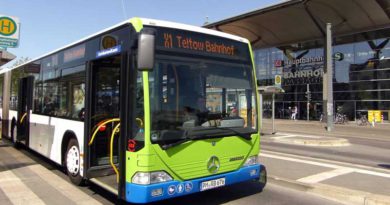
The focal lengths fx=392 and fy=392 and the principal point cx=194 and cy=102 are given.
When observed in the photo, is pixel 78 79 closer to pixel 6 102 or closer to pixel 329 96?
pixel 6 102

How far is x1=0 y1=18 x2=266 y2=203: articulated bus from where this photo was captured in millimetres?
5172

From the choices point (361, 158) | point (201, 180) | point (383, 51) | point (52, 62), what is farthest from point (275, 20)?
point (201, 180)

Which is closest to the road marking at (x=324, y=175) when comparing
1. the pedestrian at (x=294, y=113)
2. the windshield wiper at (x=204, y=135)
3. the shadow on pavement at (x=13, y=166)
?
the windshield wiper at (x=204, y=135)

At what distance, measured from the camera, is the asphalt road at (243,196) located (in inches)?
254

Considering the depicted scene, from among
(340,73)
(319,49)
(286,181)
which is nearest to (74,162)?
(286,181)

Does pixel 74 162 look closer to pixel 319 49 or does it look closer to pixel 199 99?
pixel 199 99

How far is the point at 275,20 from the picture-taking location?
3338 cm

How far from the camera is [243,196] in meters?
6.80

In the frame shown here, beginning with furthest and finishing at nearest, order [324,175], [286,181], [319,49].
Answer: [319,49]
[324,175]
[286,181]

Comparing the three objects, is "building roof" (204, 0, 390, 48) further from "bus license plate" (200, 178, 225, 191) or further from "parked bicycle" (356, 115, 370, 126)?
"bus license plate" (200, 178, 225, 191)

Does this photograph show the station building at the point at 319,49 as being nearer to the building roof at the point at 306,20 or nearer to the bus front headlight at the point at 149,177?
the building roof at the point at 306,20

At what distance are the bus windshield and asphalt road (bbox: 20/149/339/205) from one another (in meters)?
1.18

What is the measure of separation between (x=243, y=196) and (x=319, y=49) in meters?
34.4

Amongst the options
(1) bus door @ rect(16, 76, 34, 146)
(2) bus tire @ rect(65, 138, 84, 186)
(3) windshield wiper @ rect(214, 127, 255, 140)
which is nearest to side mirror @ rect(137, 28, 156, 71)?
(3) windshield wiper @ rect(214, 127, 255, 140)
